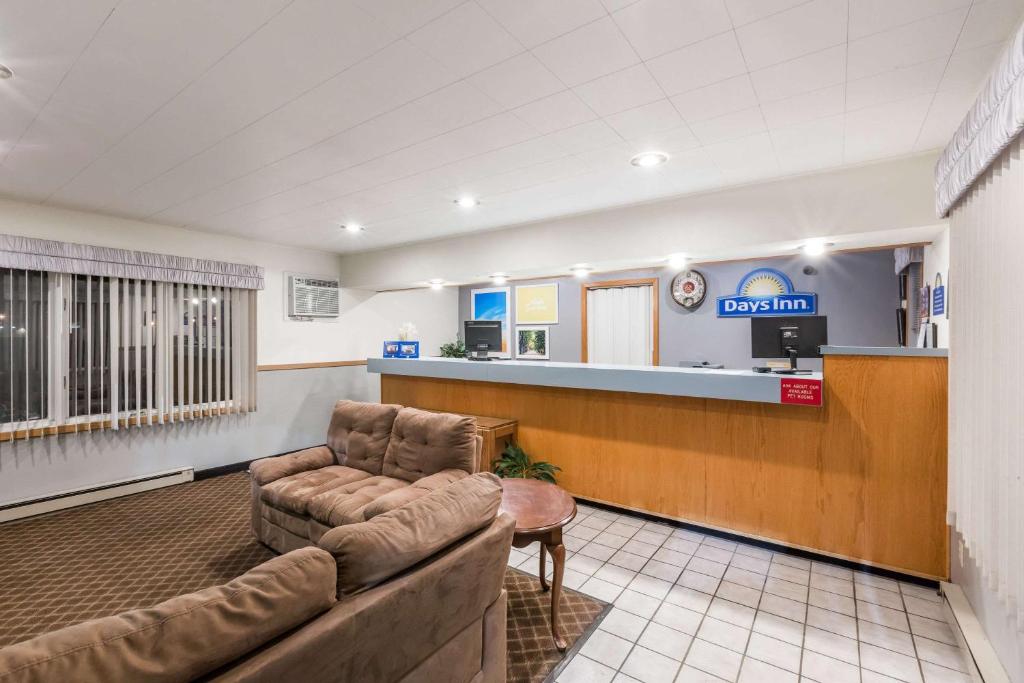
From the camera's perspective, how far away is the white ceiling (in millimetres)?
1562

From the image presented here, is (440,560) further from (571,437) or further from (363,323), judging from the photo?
(363,323)

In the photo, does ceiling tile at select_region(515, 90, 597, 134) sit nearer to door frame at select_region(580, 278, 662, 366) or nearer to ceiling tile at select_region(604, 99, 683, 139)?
ceiling tile at select_region(604, 99, 683, 139)

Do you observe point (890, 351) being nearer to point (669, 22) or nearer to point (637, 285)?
point (669, 22)

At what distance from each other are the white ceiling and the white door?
3192mm

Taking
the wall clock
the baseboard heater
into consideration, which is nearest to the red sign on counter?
the wall clock

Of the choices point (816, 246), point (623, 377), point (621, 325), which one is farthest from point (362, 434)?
point (621, 325)

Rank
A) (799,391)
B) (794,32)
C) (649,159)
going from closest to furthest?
1. (794,32)
2. (649,159)
3. (799,391)

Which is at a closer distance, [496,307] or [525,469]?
[525,469]

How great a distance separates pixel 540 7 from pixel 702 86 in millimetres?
877

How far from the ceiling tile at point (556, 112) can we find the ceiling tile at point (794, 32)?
71 centimetres

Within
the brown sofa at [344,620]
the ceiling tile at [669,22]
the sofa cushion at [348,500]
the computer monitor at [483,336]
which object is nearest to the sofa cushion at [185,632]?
the brown sofa at [344,620]

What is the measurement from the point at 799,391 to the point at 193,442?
540 centimetres

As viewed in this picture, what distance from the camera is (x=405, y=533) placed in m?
1.39

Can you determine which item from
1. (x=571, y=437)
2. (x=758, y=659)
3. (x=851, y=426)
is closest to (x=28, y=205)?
(x=571, y=437)
